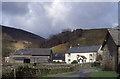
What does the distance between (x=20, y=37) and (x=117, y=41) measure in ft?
515

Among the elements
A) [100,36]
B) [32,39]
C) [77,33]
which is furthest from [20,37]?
[100,36]

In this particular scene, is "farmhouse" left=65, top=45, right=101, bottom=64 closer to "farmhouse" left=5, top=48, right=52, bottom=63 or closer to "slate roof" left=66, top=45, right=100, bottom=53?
"slate roof" left=66, top=45, right=100, bottom=53

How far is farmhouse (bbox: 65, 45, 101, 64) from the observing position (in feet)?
229

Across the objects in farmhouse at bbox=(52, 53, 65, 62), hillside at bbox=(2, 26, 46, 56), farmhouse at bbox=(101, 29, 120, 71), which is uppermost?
hillside at bbox=(2, 26, 46, 56)

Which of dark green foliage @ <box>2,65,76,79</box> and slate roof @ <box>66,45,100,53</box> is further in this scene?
slate roof @ <box>66,45,100,53</box>

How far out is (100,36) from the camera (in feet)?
495

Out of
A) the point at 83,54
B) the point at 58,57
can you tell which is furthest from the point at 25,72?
the point at 58,57

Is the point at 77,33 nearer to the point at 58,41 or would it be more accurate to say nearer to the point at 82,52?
the point at 58,41

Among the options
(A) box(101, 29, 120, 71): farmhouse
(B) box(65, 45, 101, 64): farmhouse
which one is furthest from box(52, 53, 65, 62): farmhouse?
(A) box(101, 29, 120, 71): farmhouse

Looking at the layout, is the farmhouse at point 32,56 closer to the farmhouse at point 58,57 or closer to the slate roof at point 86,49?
the farmhouse at point 58,57

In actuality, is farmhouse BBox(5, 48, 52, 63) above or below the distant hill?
below

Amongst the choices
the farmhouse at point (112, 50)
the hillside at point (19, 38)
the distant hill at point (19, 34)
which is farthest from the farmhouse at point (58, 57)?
the distant hill at point (19, 34)

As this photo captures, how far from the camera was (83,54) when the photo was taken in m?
73.6

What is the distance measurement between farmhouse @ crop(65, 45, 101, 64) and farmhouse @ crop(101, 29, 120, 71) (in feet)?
117
